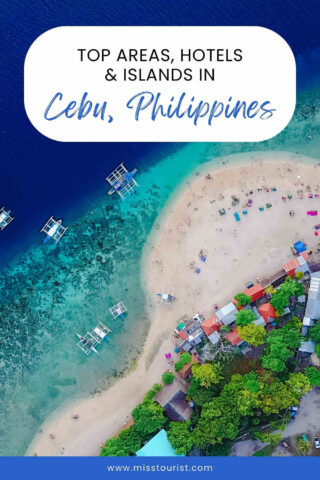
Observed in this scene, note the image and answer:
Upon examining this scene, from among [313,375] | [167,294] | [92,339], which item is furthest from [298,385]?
[92,339]

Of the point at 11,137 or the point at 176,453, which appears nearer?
the point at 176,453

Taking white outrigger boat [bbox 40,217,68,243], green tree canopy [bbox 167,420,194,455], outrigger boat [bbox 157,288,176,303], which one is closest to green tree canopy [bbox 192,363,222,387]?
green tree canopy [bbox 167,420,194,455]

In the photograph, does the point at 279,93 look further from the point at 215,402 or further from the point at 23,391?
the point at 23,391

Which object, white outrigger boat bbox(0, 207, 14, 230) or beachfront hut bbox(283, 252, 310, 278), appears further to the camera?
white outrigger boat bbox(0, 207, 14, 230)

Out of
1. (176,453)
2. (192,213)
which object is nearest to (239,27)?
(192,213)

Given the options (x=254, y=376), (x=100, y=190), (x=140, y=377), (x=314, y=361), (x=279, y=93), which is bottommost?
(x=314, y=361)

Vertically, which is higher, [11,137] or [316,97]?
[11,137]

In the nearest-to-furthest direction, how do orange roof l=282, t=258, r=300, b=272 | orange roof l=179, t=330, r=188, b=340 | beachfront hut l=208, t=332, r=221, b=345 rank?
beachfront hut l=208, t=332, r=221, b=345, orange roof l=282, t=258, r=300, b=272, orange roof l=179, t=330, r=188, b=340

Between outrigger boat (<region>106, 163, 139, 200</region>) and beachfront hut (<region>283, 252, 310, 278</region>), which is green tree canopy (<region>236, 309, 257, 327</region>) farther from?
outrigger boat (<region>106, 163, 139, 200</region>)
